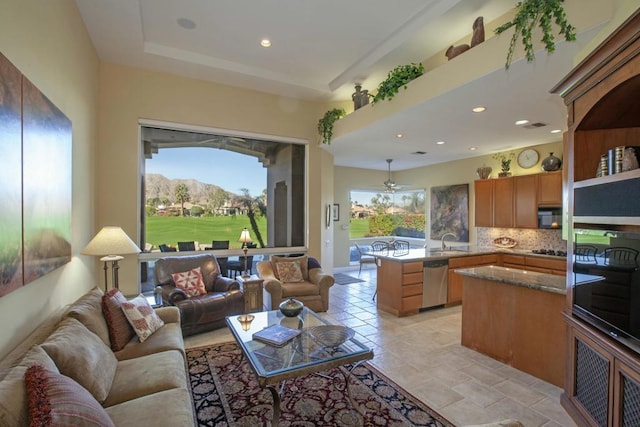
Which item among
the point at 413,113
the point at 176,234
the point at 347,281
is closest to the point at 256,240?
the point at 176,234

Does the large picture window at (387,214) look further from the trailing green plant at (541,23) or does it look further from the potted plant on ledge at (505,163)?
the trailing green plant at (541,23)

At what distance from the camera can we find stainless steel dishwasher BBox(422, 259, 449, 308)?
4840 millimetres

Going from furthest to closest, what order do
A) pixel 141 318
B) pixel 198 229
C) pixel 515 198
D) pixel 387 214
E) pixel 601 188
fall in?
pixel 387 214 → pixel 515 198 → pixel 198 229 → pixel 141 318 → pixel 601 188

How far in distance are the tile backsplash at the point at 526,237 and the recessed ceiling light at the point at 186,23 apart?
6390mm

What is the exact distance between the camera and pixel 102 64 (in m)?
4.46

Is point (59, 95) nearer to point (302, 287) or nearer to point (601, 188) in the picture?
point (302, 287)

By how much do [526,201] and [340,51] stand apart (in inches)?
164

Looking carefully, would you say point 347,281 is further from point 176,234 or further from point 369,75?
point 369,75

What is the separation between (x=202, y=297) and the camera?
4.02 metres

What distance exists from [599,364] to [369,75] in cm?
452

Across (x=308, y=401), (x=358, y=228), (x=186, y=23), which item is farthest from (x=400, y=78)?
(x=358, y=228)

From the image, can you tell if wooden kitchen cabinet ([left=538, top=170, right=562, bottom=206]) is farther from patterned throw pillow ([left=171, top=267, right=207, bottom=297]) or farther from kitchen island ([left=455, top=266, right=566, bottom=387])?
patterned throw pillow ([left=171, top=267, right=207, bottom=297])

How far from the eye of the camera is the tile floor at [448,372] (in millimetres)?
2402

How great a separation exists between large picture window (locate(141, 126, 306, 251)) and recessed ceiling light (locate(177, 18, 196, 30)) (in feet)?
5.44
